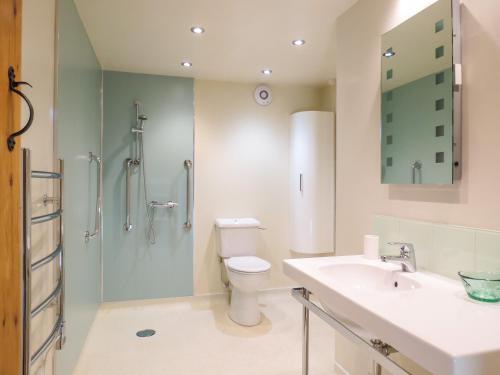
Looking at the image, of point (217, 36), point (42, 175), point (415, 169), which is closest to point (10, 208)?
point (42, 175)

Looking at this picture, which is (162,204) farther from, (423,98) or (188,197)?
(423,98)

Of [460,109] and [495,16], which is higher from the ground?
[495,16]

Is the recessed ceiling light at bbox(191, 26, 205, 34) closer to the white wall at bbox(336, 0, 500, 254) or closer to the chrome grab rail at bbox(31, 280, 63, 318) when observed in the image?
the white wall at bbox(336, 0, 500, 254)

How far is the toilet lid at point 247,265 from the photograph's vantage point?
2.89 meters

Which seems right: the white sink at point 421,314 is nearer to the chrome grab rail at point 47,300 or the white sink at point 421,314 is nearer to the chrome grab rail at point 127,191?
the chrome grab rail at point 47,300

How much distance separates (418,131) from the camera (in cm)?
158

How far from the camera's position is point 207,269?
3.56 m

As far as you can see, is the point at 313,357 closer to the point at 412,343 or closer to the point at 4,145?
the point at 412,343

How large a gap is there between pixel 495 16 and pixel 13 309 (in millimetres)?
1971

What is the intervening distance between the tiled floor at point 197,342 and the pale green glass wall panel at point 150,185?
27cm

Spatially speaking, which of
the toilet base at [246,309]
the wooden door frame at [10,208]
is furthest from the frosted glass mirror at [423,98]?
the toilet base at [246,309]

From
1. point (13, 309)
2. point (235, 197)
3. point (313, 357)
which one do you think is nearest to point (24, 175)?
point (13, 309)

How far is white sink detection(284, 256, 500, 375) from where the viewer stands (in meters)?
0.78

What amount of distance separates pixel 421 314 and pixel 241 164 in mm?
2800
